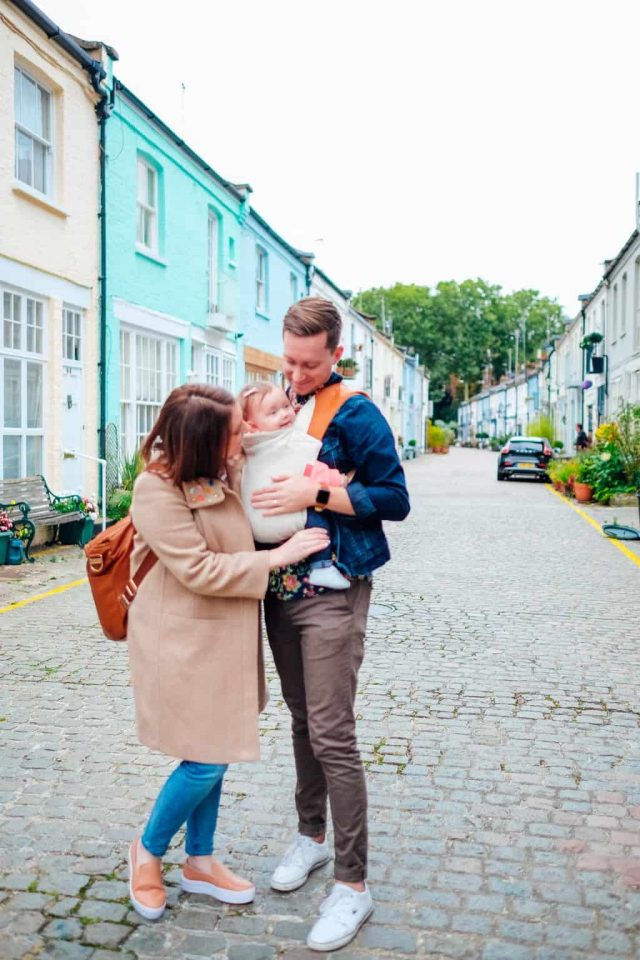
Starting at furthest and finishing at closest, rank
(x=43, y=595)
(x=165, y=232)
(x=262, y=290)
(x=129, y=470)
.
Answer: (x=262, y=290), (x=165, y=232), (x=129, y=470), (x=43, y=595)

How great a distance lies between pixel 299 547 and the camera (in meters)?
2.90

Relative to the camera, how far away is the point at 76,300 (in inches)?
511

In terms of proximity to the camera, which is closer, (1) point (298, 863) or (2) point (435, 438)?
(1) point (298, 863)

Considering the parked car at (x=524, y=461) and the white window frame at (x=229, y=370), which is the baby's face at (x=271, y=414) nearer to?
→ the white window frame at (x=229, y=370)

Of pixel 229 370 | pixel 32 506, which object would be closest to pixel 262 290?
pixel 229 370

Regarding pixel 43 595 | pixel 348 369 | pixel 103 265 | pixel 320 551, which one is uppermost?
pixel 103 265

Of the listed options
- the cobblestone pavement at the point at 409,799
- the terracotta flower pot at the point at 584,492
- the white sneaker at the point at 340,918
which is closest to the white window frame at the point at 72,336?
the cobblestone pavement at the point at 409,799

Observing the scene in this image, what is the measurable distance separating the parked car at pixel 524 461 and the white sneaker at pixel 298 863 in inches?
1096

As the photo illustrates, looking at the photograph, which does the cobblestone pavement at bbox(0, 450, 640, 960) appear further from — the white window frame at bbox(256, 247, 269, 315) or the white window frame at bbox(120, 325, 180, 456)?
the white window frame at bbox(256, 247, 269, 315)

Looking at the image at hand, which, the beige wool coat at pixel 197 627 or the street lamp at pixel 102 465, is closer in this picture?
the beige wool coat at pixel 197 627

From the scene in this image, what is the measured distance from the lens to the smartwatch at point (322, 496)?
115 inches

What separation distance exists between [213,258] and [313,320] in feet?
55.1

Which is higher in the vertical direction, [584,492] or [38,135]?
[38,135]

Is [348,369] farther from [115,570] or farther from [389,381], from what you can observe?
[389,381]
